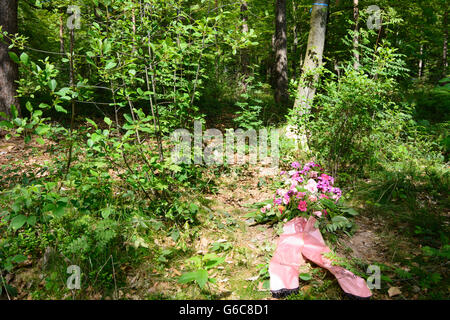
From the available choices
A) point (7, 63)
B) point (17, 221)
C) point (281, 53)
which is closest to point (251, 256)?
point (17, 221)

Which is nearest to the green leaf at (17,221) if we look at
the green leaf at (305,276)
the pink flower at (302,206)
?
the green leaf at (305,276)

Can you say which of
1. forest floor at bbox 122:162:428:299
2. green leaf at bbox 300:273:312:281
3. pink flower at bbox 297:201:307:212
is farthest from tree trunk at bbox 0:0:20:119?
green leaf at bbox 300:273:312:281

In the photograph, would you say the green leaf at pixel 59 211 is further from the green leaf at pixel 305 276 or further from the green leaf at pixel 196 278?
the green leaf at pixel 305 276

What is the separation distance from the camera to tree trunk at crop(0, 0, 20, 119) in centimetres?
464

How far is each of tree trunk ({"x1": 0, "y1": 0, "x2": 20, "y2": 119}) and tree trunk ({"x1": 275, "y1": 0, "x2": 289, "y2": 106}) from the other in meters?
7.13

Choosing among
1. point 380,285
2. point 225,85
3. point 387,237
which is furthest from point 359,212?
point 225,85

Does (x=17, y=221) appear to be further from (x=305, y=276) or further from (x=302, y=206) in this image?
(x=302, y=206)

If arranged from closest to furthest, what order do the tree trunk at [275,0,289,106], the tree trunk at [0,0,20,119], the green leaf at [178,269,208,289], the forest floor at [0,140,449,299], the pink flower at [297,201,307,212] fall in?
the green leaf at [178,269,208,289], the forest floor at [0,140,449,299], the pink flower at [297,201,307,212], the tree trunk at [0,0,20,119], the tree trunk at [275,0,289,106]

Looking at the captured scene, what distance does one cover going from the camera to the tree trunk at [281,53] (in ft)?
27.6

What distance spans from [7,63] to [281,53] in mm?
7646

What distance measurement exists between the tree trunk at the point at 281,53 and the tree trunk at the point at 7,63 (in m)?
7.13

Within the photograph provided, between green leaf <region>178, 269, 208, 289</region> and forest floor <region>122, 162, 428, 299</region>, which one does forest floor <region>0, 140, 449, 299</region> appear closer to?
forest floor <region>122, 162, 428, 299</region>

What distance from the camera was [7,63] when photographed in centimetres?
478

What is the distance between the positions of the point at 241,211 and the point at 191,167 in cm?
90
